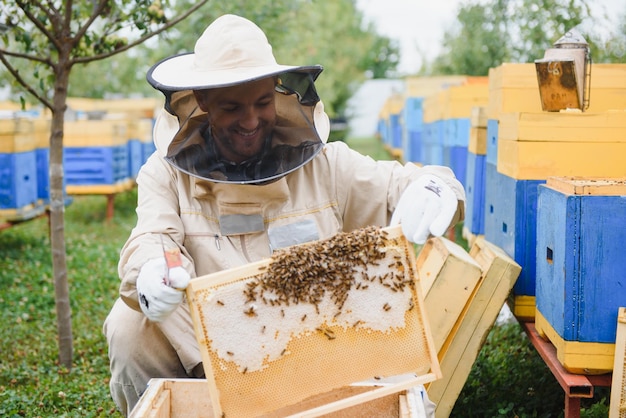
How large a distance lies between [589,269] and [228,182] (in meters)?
1.27

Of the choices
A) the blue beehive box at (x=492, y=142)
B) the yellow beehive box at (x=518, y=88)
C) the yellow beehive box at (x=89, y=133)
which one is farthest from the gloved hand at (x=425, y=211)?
the yellow beehive box at (x=89, y=133)

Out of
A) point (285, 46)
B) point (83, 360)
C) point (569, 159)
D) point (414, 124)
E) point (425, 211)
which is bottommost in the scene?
point (83, 360)

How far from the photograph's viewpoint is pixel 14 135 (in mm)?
6668

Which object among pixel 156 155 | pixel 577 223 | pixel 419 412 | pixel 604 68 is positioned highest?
pixel 604 68

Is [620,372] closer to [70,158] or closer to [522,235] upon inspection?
[522,235]

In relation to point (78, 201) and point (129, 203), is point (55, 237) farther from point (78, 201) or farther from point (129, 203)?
point (78, 201)

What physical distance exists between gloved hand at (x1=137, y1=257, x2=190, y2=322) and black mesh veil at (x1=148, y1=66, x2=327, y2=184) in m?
0.56

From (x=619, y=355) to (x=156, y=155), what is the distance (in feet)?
5.95

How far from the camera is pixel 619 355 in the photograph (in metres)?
2.43

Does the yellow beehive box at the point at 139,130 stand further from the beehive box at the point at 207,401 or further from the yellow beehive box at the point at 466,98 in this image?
the beehive box at the point at 207,401

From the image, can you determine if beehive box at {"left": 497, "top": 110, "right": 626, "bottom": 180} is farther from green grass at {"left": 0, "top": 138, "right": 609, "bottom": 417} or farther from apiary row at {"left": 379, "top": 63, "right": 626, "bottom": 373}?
green grass at {"left": 0, "top": 138, "right": 609, "bottom": 417}

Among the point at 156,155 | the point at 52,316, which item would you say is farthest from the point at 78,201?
the point at 156,155

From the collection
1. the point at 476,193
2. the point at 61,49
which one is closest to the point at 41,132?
the point at 61,49

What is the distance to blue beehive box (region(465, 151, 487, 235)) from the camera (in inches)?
175
